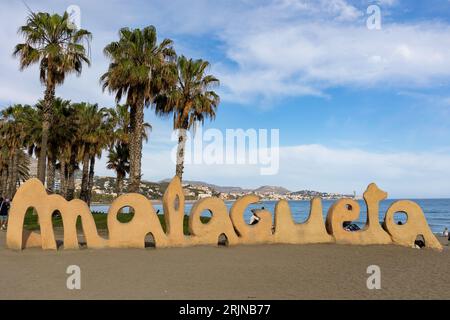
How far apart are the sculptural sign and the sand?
49cm

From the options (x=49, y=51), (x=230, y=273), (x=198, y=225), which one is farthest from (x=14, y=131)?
(x=230, y=273)

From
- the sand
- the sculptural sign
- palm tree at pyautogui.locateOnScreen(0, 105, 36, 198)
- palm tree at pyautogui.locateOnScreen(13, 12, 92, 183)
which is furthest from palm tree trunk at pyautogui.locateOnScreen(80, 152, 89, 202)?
the sand

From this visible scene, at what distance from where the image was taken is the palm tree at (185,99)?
28219 millimetres

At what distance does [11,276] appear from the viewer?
9.96 metres

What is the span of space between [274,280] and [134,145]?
57.9 ft

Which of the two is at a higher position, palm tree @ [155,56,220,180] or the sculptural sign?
palm tree @ [155,56,220,180]

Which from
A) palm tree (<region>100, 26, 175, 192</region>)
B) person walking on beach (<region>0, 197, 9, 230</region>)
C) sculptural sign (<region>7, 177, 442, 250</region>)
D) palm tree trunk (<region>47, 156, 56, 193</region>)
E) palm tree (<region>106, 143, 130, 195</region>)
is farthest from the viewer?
palm tree (<region>106, 143, 130, 195</region>)

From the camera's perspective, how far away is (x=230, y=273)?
34.9ft

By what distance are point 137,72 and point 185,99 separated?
4104mm

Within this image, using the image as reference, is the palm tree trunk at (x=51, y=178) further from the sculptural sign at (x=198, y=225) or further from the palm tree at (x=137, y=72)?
the sculptural sign at (x=198, y=225)

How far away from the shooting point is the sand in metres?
8.48

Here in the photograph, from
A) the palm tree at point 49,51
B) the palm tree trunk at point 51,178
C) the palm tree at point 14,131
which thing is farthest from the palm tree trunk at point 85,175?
the palm tree at point 49,51

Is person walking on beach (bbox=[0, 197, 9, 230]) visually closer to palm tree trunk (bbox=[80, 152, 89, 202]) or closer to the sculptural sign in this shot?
the sculptural sign
